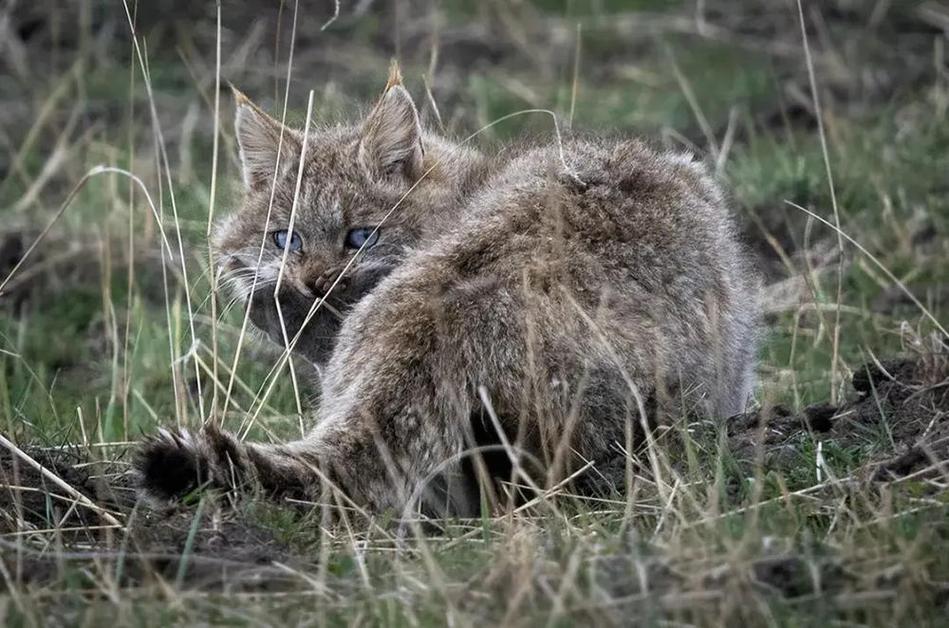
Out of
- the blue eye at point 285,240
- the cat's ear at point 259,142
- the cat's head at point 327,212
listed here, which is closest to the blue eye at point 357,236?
the cat's head at point 327,212

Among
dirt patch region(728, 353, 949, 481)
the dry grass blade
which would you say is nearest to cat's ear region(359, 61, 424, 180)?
dirt patch region(728, 353, 949, 481)

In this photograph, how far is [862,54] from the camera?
1215 centimetres

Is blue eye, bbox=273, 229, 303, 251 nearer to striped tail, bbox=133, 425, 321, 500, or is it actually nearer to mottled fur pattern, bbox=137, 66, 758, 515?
mottled fur pattern, bbox=137, 66, 758, 515

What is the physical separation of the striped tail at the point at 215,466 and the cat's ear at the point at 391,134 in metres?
1.89

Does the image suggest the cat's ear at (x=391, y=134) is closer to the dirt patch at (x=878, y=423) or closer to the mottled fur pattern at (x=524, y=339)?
the mottled fur pattern at (x=524, y=339)

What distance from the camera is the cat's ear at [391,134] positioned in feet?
21.3

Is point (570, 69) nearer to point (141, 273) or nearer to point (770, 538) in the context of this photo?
point (141, 273)

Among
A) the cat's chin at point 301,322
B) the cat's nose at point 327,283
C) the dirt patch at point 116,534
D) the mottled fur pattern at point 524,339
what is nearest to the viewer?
the dirt patch at point 116,534

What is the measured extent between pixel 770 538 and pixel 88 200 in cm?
697

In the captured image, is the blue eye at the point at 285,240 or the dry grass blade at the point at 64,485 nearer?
the dry grass blade at the point at 64,485

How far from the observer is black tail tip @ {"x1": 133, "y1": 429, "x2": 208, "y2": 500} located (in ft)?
15.7

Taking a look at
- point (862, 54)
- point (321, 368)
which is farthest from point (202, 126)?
point (321, 368)

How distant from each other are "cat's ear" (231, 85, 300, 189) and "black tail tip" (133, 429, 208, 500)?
1.91 m

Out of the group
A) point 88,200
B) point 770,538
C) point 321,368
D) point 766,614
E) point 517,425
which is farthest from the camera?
point 88,200
